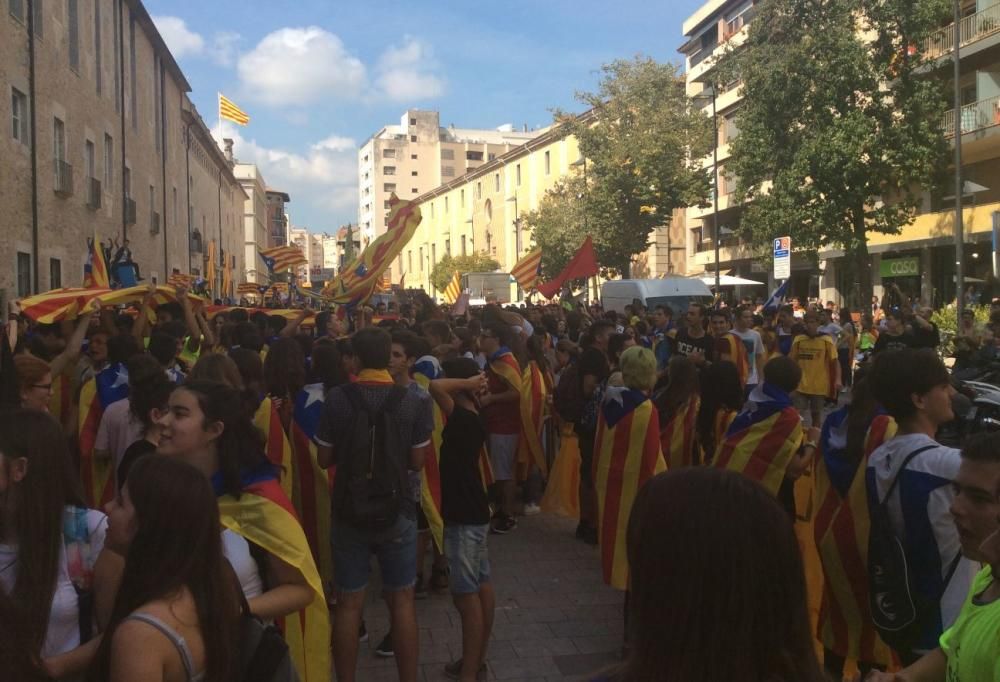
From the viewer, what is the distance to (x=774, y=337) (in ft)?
44.0

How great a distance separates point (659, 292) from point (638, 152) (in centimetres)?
1607

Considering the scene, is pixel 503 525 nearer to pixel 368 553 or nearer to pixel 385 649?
pixel 385 649

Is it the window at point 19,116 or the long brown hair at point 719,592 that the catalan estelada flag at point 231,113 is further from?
the long brown hair at point 719,592

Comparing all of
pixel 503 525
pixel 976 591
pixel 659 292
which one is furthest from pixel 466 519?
pixel 659 292

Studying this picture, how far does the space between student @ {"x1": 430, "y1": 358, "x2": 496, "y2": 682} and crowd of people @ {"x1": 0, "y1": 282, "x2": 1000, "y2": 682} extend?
0.6 inches

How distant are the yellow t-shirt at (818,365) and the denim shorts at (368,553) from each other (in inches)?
328

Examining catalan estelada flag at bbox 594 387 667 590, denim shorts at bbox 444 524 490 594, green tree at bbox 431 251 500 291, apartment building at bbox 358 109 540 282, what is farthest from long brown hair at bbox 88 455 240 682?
apartment building at bbox 358 109 540 282

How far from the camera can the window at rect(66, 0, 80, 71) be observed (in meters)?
22.6

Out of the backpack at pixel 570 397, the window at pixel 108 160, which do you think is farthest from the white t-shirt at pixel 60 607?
the window at pixel 108 160

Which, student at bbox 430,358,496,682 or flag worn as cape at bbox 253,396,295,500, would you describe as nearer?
student at bbox 430,358,496,682

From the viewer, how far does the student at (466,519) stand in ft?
15.1

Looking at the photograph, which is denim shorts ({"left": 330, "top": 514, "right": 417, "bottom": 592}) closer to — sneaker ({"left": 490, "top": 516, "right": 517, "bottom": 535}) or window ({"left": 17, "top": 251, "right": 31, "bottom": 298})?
sneaker ({"left": 490, "top": 516, "right": 517, "bottom": 535})

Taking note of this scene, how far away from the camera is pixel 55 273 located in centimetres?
2111

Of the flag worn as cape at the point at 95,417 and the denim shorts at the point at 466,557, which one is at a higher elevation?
the flag worn as cape at the point at 95,417
